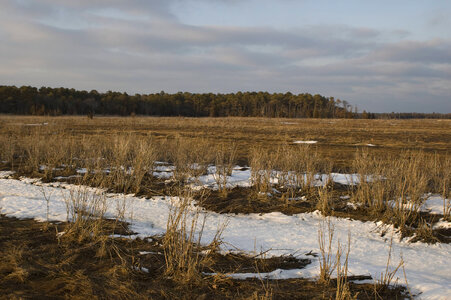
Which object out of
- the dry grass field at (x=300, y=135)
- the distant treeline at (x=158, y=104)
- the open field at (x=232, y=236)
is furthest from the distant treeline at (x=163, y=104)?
the open field at (x=232, y=236)

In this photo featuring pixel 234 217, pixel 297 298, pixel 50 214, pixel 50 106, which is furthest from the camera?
pixel 50 106

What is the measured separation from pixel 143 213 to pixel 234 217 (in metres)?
1.80

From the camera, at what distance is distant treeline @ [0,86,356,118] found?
201 feet

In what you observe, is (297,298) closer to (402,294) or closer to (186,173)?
(402,294)

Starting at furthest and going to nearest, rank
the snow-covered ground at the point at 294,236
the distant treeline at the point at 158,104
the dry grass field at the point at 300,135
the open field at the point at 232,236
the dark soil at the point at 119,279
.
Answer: the distant treeline at the point at 158,104 → the dry grass field at the point at 300,135 → the snow-covered ground at the point at 294,236 → the open field at the point at 232,236 → the dark soil at the point at 119,279

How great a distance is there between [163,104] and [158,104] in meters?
1.19

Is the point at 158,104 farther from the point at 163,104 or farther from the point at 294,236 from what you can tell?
the point at 294,236

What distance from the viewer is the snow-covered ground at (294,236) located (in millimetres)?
4109

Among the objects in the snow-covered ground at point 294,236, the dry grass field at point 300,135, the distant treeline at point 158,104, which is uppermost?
the distant treeline at point 158,104

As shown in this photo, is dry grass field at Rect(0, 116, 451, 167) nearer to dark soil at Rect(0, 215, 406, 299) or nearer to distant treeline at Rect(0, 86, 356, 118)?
dark soil at Rect(0, 215, 406, 299)

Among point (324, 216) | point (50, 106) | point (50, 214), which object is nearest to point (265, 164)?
point (324, 216)

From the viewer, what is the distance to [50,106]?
215 ft

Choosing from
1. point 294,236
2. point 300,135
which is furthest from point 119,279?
point 300,135

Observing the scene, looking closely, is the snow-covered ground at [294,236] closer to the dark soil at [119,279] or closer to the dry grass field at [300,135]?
the dark soil at [119,279]
